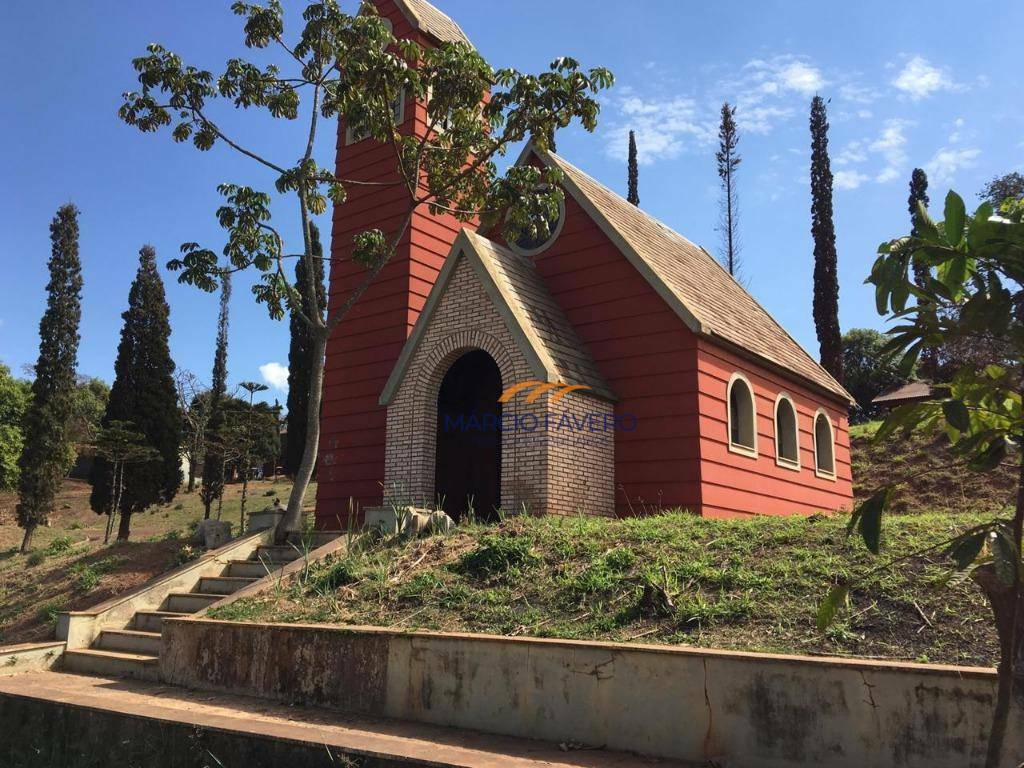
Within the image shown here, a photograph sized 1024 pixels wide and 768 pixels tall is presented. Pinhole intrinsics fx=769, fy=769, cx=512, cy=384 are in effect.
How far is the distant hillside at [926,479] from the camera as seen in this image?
A: 22.1 m

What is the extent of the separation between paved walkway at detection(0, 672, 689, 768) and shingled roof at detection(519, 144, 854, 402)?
848 centimetres

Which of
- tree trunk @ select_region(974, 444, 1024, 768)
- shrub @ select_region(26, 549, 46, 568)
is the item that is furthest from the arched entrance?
tree trunk @ select_region(974, 444, 1024, 768)

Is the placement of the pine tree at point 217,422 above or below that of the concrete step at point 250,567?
above

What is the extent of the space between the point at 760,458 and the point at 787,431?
2.05 metres

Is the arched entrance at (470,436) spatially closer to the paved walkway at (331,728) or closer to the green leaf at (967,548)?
the paved walkway at (331,728)

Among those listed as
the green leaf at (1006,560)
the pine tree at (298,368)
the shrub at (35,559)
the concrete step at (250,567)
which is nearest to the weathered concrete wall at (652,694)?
the green leaf at (1006,560)

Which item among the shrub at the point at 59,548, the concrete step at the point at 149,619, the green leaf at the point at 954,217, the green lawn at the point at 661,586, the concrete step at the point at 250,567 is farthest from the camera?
the shrub at the point at 59,548

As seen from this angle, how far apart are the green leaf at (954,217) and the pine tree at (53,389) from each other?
30.4 m

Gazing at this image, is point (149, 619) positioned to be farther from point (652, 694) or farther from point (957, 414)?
point (957, 414)

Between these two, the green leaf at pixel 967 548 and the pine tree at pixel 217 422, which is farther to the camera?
the pine tree at pixel 217 422

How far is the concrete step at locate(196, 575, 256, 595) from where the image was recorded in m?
11.5

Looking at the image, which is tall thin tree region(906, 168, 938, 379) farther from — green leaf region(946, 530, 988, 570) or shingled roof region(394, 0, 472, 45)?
shingled roof region(394, 0, 472, 45)

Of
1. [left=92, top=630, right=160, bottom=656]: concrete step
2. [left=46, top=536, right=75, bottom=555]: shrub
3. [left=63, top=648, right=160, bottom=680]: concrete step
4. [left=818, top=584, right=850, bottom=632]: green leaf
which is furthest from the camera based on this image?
[left=46, top=536, right=75, bottom=555]: shrub

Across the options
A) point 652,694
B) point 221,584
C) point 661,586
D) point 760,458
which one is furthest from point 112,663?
point 760,458
